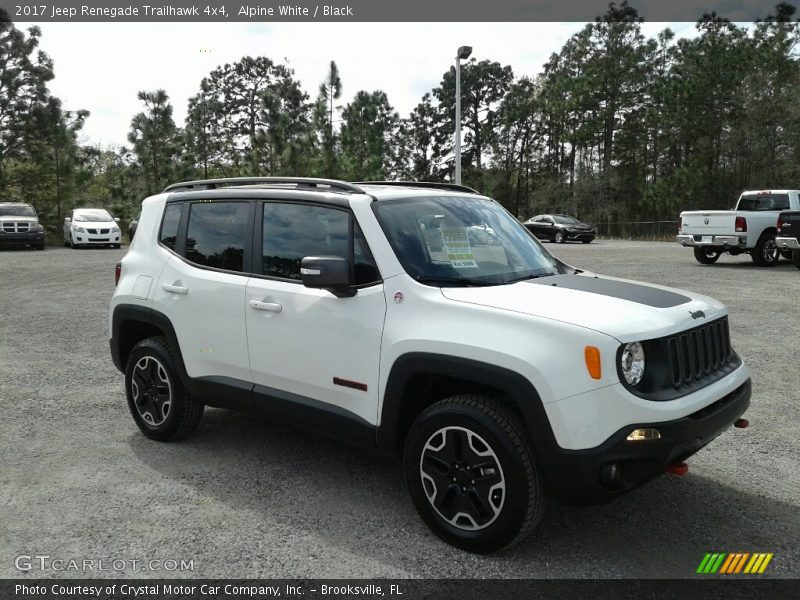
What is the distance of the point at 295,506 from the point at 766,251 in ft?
57.9

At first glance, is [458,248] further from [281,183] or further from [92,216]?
[92,216]

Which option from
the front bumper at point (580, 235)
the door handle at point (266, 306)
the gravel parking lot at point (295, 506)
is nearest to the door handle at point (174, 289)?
the door handle at point (266, 306)

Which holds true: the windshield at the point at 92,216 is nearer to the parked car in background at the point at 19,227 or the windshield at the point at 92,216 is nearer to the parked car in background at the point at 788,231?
the parked car in background at the point at 19,227

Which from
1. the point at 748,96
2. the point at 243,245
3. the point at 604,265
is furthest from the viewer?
the point at 748,96

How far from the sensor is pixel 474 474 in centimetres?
329

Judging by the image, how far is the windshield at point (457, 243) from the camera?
3.72 m

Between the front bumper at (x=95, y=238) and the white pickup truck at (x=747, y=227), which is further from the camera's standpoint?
the front bumper at (x=95, y=238)

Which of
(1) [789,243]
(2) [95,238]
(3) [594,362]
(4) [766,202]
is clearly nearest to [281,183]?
(3) [594,362]

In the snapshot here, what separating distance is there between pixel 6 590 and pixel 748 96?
1947 inches

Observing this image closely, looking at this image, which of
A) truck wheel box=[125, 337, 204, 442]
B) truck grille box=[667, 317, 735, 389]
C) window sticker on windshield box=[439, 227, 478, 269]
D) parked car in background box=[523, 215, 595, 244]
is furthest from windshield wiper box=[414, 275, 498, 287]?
parked car in background box=[523, 215, 595, 244]

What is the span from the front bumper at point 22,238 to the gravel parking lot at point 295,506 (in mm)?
23095

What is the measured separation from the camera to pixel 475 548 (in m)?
3.33

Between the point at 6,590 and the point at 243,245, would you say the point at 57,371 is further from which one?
the point at 6,590

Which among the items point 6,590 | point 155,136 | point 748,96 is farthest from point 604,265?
point 748,96
